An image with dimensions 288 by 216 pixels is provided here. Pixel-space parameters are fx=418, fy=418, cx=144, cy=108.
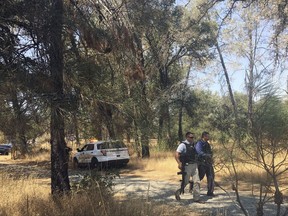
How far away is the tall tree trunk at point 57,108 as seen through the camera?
6.42 m

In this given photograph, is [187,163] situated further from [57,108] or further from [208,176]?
[57,108]

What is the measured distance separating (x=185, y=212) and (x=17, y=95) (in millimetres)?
4506

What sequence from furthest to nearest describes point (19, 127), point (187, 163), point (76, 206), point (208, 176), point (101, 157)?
point (101, 157)
point (208, 176)
point (187, 163)
point (76, 206)
point (19, 127)

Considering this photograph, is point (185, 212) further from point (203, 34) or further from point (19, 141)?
point (203, 34)

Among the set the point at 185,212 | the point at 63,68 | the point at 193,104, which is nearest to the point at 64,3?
the point at 63,68

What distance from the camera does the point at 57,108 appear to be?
6305 mm

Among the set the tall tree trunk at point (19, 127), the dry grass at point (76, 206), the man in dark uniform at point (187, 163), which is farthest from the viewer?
the man in dark uniform at point (187, 163)

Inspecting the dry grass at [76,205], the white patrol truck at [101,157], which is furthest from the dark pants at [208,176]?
the white patrol truck at [101,157]

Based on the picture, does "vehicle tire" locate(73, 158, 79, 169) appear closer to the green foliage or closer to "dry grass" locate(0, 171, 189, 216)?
"dry grass" locate(0, 171, 189, 216)

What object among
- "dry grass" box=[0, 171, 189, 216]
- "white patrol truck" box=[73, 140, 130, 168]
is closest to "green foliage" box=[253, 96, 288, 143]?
"dry grass" box=[0, 171, 189, 216]

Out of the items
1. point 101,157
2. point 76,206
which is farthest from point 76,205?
point 101,157

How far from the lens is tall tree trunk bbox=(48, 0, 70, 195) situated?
6.42m

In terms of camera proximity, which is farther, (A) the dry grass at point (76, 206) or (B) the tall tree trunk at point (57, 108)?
(A) the dry grass at point (76, 206)

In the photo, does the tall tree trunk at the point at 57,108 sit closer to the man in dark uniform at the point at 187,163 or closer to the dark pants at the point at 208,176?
the man in dark uniform at the point at 187,163
